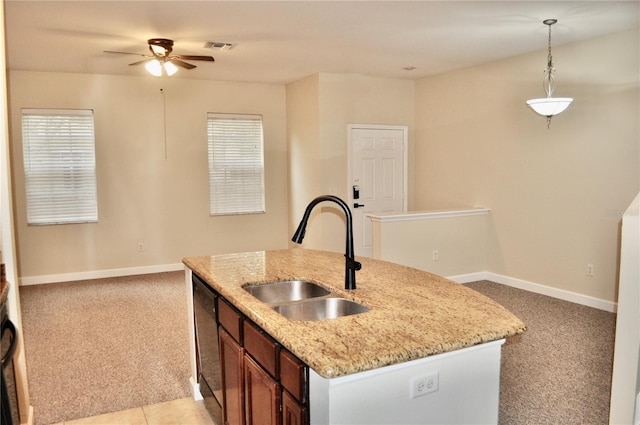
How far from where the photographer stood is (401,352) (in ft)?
4.97

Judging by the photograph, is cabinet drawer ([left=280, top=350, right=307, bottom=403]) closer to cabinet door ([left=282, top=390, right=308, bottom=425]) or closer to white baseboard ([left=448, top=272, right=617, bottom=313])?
cabinet door ([left=282, top=390, right=308, bottom=425])

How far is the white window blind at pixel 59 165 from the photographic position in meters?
6.11

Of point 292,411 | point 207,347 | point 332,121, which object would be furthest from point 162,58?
point 292,411

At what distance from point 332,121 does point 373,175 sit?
0.97 m

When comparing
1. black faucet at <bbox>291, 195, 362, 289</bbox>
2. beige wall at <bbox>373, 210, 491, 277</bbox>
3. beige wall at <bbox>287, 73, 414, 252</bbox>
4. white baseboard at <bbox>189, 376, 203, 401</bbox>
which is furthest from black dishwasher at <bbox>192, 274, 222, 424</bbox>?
beige wall at <bbox>287, 73, 414, 252</bbox>

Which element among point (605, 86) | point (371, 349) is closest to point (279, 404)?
point (371, 349)

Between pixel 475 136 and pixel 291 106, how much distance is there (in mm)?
2616

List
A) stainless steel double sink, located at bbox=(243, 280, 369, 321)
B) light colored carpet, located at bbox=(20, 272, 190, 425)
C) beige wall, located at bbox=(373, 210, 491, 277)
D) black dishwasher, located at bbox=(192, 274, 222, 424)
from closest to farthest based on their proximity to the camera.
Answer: stainless steel double sink, located at bbox=(243, 280, 369, 321)
black dishwasher, located at bbox=(192, 274, 222, 424)
light colored carpet, located at bbox=(20, 272, 190, 425)
beige wall, located at bbox=(373, 210, 491, 277)

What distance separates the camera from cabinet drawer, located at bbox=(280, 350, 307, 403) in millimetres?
1583

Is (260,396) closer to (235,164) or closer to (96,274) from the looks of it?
(96,274)

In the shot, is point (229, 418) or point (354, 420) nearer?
point (354, 420)

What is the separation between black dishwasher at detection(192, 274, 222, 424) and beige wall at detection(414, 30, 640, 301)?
3912 millimetres

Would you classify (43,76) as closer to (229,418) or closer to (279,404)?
(229,418)

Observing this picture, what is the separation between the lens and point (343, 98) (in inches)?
258
